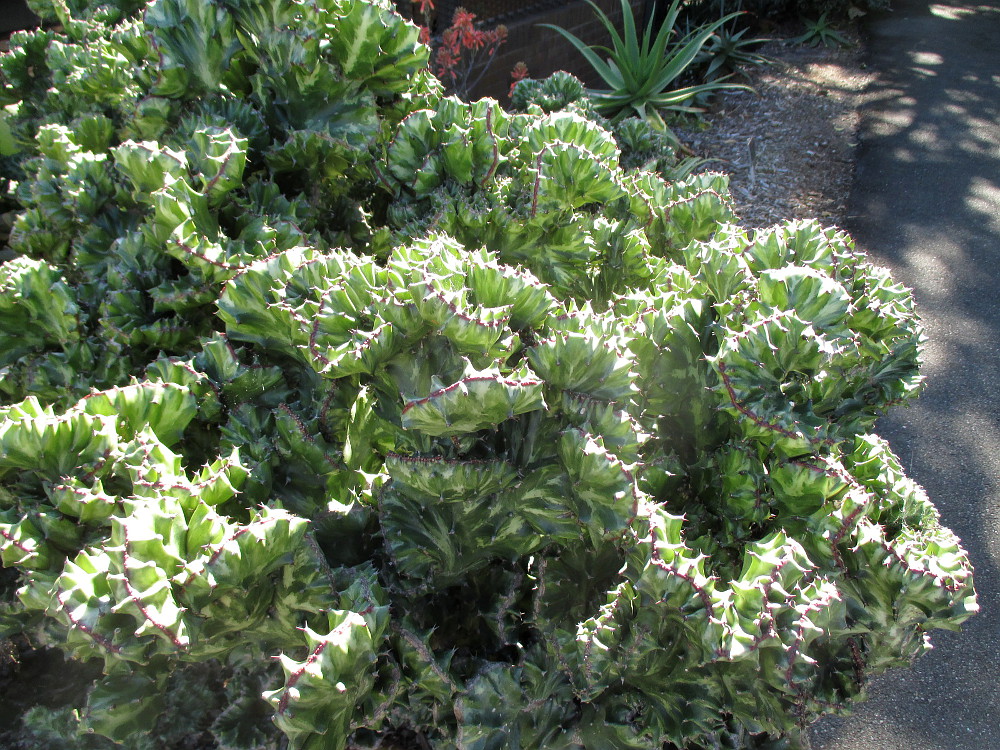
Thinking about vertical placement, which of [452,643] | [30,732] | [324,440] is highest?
[324,440]

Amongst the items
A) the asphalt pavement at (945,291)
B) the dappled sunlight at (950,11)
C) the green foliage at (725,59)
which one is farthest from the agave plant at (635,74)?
the dappled sunlight at (950,11)

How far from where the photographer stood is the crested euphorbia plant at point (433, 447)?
51.3 inches

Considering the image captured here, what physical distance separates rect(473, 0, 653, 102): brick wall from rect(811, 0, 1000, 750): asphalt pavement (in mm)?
2874

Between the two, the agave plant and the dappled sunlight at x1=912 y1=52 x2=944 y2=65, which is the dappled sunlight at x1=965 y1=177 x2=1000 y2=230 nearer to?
the agave plant

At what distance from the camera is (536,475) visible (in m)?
1.45

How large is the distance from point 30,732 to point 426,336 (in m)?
1.72

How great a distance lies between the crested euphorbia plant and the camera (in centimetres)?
130


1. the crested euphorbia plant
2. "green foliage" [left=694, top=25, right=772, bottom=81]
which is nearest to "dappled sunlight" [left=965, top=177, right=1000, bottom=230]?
"green foliage" [left=694, top=25, right=772, bottom=81]

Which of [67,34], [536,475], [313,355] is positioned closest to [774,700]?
[536,475]

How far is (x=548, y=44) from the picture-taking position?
736 centimetres

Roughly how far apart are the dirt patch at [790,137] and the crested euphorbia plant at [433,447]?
4.29 meters

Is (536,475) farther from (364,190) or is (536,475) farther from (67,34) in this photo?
(67,34)

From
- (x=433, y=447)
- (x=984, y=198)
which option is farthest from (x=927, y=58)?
(x=433, y=447)

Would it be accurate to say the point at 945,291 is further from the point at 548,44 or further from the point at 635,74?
the point at 548,44
